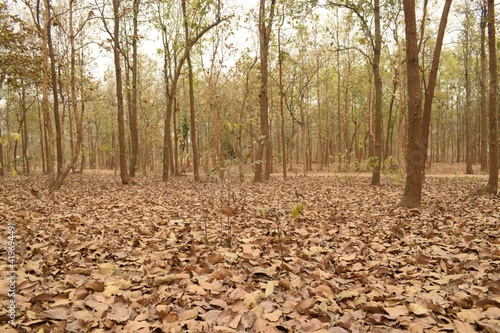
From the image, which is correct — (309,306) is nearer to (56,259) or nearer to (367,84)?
(56,259)

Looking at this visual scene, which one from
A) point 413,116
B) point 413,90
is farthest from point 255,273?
point 413,90

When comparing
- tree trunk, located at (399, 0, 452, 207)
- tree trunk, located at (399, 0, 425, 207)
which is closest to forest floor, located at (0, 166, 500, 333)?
tree trunk, located at (399, 0, 452, 207)

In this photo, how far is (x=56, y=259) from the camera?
3.71 m

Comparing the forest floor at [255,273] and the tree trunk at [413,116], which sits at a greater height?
the tree trunk at [413,116]

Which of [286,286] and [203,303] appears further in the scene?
[286,286]

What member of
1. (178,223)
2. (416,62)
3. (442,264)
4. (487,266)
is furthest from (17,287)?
(416,62)

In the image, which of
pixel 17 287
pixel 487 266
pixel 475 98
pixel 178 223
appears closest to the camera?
pixel 17 287

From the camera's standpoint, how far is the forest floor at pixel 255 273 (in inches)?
92.6

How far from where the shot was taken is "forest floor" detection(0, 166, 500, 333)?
2.35m

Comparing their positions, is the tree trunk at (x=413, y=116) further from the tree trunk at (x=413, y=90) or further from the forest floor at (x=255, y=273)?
the forest floor at (x=255, y=273)

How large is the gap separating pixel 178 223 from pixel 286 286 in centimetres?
312

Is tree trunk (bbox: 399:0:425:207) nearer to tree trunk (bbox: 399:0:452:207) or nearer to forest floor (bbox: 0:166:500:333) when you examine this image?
tree trunk (bbox: 399:0:452:207)

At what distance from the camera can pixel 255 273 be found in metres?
3.30

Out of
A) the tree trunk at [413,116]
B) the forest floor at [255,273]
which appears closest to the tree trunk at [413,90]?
the tree trunk at [413,116]
